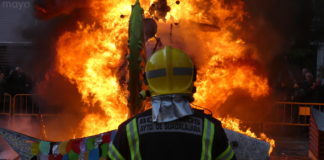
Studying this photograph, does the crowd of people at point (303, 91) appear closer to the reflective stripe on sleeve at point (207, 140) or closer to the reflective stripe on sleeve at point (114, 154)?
the reflective stripe on sleeve at point (207, 140)

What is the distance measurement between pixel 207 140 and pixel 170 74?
1.42ft

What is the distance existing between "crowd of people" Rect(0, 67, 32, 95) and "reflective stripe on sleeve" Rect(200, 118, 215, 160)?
978cm

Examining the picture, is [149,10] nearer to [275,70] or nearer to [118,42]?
[118,42]

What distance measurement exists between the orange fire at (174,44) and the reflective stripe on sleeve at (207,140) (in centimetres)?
407

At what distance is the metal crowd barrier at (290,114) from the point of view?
10891mm

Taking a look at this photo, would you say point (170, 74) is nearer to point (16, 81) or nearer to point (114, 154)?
point (114, 154)

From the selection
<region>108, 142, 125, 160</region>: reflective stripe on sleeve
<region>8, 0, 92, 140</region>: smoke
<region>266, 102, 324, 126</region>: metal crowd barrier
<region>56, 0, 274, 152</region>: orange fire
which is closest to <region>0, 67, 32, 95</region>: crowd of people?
<region>8, 0, 92, 140</region>: smoke

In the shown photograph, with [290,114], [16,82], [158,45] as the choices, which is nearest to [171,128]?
[158,45]

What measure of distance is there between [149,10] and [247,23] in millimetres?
1953

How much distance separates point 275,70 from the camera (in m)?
10.6

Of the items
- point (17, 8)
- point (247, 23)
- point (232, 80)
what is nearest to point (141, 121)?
point (232, 80)

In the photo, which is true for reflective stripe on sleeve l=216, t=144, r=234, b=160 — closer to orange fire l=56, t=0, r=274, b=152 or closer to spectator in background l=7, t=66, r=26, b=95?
orange fire l=56, t=0, r=274, b=152

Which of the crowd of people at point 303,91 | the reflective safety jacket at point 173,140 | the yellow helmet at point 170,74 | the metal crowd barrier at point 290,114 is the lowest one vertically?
the metal crowd barrier at point 290,114

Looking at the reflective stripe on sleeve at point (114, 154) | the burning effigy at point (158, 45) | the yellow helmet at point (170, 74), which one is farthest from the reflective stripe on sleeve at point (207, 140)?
the burning effigy at point (158, 45)
